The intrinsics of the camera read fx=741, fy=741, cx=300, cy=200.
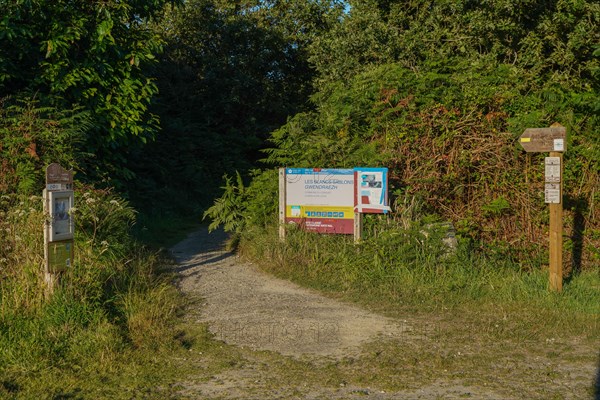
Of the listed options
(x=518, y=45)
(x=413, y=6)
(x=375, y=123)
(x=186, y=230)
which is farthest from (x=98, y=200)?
(x=413, y=6)

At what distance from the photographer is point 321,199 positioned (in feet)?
39.7

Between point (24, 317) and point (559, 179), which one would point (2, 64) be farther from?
point (559, 179)

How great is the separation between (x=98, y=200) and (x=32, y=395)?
4302 mm

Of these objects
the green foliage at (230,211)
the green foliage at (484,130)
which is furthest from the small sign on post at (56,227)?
the green foliage at (230,211)

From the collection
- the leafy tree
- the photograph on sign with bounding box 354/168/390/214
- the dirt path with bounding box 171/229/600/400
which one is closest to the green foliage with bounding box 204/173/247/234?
the photograph on sign with bounding box 354/168/390/214

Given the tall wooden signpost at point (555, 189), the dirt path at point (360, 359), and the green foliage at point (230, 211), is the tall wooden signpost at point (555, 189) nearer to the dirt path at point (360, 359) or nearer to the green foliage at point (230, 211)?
the dirt path at point (360, 359)

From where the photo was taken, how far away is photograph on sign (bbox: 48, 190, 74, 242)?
313 inches

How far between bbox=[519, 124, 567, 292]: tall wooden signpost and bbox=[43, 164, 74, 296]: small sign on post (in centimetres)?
589

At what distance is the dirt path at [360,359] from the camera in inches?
242

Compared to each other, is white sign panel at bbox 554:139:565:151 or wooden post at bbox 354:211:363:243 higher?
white sign panel at bbox 554:139:565:151

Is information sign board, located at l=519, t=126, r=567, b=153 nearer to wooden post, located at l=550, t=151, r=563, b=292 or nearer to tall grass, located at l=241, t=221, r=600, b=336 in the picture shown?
wooden post, located at l=550, t=151, r=563, b=292

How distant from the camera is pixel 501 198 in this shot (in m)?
11.5

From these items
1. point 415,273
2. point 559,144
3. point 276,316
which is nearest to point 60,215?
point 276,316

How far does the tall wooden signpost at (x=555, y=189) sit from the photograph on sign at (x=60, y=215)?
231 inches
